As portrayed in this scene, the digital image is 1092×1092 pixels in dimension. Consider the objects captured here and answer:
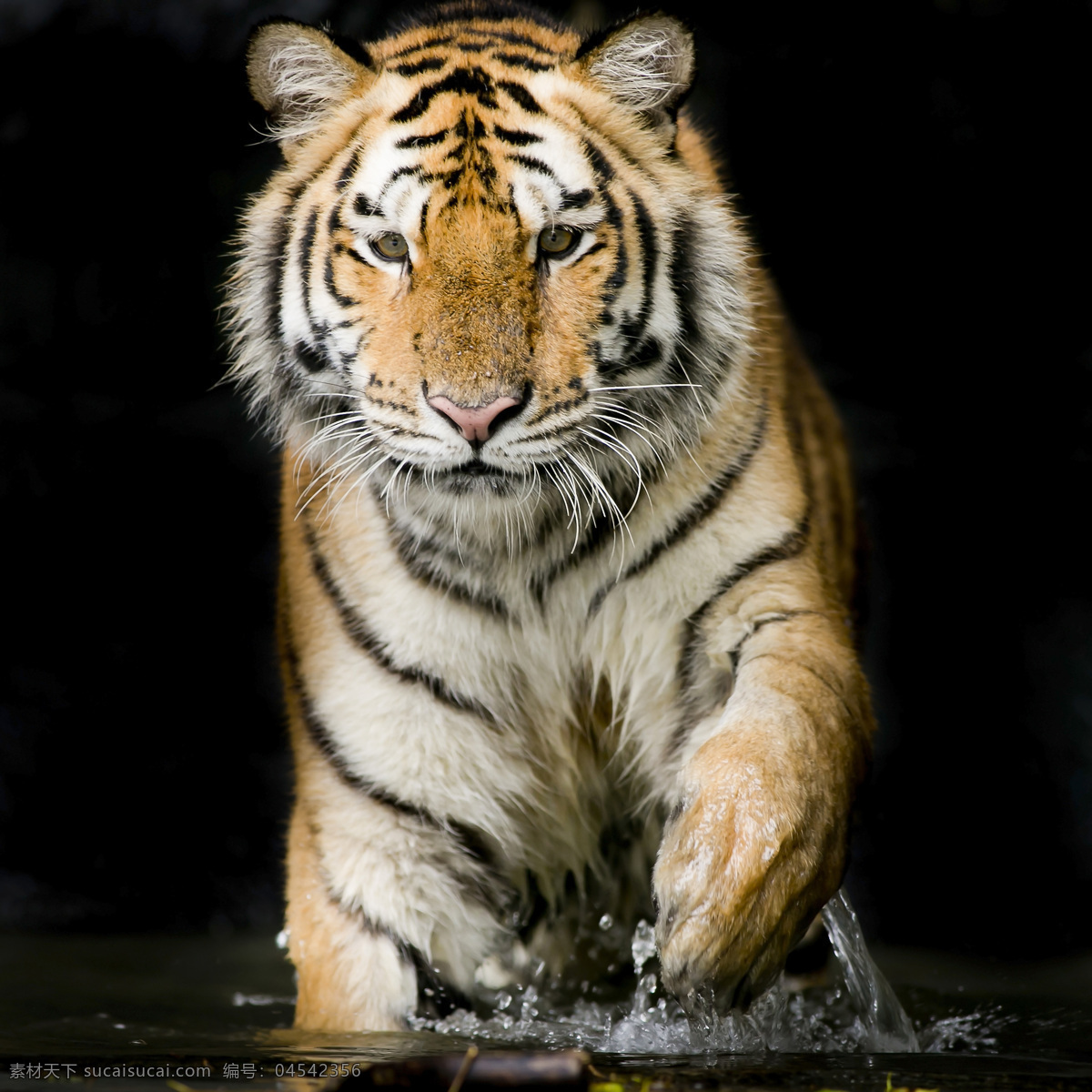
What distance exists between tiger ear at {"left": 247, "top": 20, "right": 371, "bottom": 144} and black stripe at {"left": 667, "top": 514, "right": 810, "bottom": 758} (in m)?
0.94

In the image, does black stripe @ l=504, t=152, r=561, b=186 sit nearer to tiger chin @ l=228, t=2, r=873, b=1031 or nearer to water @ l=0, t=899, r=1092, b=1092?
tiger chin @ l=228, t=2, r=873, b=1031

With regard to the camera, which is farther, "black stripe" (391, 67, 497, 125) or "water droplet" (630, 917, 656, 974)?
"water droplet" (630, 917, 656, 974)

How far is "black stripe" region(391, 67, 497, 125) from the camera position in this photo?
6.83ft

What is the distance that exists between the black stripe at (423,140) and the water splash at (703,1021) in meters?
1.22

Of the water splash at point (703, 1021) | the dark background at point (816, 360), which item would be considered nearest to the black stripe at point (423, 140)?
the water splash at point (703, 1021)

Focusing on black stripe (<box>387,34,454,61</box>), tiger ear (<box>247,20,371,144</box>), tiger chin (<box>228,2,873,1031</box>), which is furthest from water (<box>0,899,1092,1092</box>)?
black stripe (<box>387,34,454,61</box>)

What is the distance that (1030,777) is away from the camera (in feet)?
13.5

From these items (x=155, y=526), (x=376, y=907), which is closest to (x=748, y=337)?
(x=376, y=907)

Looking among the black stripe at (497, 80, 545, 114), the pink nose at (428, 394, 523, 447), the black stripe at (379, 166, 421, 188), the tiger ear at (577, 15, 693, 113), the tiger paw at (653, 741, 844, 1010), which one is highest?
the tiger ear at (577, 15, 693, 113)

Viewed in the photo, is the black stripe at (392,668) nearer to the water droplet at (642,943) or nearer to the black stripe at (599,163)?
the water droplet at (642,943)

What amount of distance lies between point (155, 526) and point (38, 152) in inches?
44.5

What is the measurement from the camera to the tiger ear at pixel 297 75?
2072 millimetres

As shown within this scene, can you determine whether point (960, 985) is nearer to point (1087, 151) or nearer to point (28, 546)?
point (1087, 151)

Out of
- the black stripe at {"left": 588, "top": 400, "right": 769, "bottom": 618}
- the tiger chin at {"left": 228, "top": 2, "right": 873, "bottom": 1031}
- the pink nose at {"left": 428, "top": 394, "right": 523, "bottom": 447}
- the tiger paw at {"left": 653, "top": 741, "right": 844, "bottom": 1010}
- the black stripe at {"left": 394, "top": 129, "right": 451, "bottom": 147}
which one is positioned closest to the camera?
the tiger paw at {"left": 653, "top": 741, "right": 844, "bottom": 1010}
